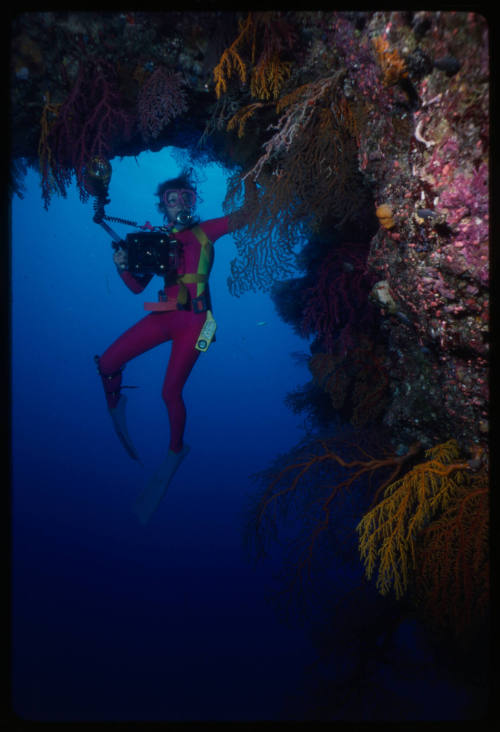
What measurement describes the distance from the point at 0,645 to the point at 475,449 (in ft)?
12.4

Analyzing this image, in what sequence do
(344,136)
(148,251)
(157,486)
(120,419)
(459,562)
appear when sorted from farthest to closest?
1. (120,419)
2. (157,486)
3. (148,251)
4. (344,136)
5. (459,562)

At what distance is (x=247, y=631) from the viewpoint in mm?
10266

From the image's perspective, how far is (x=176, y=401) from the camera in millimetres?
4309

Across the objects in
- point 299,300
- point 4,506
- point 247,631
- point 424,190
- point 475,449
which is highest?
point 299,300

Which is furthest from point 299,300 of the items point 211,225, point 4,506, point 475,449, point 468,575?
point 4,506

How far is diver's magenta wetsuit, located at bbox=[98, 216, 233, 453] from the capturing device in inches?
170

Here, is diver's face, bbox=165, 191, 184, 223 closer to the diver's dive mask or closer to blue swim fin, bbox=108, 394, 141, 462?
the diver's dive mask

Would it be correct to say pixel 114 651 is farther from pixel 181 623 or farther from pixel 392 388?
pixel 392 388

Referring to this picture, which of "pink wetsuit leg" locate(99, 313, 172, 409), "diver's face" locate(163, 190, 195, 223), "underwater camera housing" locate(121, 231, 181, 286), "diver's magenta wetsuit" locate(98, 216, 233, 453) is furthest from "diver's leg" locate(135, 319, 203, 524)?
"diver's face" locate(163, 190, 195, 223)

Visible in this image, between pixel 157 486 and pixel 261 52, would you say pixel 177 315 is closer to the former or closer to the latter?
pixel 157 486

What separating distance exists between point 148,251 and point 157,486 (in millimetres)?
3436

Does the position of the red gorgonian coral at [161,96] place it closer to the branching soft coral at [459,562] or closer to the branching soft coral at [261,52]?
the branching soft coral at [261,52]

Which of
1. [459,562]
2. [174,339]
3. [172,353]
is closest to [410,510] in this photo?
[459,562]

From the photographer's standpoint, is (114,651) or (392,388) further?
(114,651)
